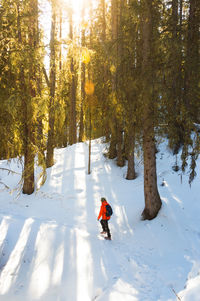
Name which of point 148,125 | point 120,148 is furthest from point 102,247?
point 120,148

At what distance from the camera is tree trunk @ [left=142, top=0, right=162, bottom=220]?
20.3 feet

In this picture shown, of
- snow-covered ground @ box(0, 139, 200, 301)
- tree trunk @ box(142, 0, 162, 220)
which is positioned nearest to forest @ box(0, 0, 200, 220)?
tree trunk @ box(142, 0, 162, 220)

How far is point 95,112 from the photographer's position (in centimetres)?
1317

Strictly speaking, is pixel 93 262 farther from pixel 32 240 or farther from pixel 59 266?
pixel 32 240

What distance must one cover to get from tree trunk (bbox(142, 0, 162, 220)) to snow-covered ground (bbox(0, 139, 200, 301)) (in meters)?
0.48

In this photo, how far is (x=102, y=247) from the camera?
6.57m

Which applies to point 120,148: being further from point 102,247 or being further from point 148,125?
point 102,247

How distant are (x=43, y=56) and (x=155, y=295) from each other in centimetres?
629

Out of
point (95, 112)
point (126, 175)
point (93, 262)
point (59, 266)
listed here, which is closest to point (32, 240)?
point (59, 266)

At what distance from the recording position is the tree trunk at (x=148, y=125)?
6.18m

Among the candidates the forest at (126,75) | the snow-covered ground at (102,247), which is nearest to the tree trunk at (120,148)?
the snow-covered ground at (102,247)

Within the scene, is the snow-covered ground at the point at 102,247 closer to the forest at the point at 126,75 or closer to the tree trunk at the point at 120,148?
the forest at the point at 126,75

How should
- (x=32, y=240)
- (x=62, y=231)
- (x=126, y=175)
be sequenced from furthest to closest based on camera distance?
1. (x=126, y=175)
2. (x=62, y=231)
3. (x=32, y=240)

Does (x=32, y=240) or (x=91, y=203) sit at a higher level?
(x=32, y=240)
